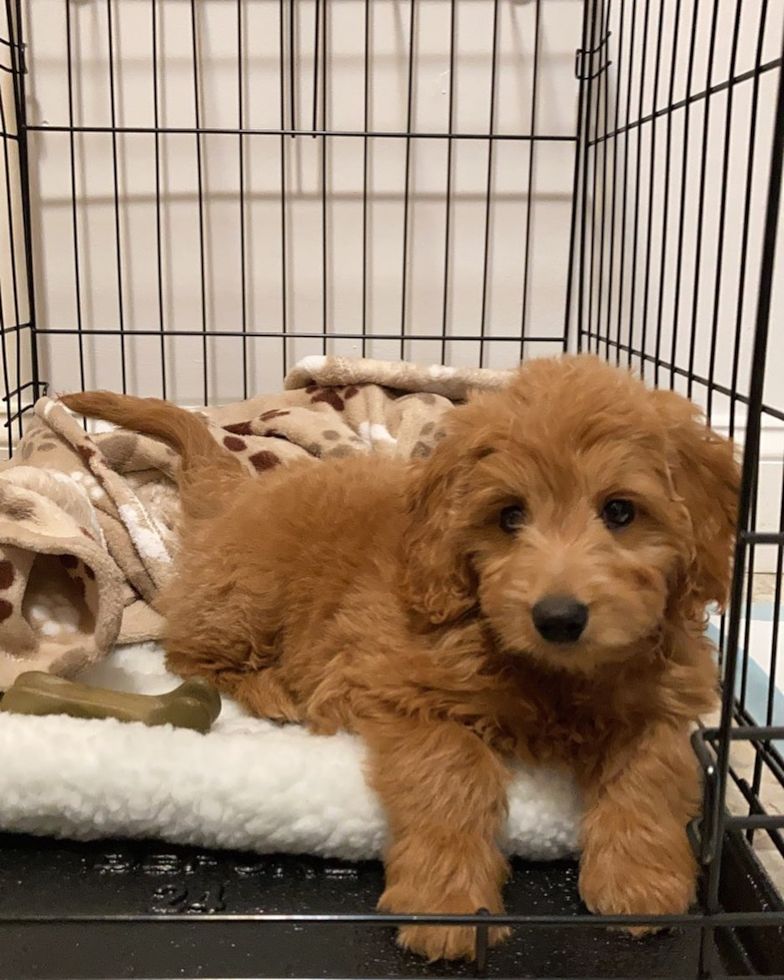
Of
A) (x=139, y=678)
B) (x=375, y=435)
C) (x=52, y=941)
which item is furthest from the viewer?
(x=375, y=435)

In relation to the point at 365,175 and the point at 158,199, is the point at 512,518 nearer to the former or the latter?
the point at 365,175

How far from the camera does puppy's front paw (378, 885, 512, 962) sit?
98cm

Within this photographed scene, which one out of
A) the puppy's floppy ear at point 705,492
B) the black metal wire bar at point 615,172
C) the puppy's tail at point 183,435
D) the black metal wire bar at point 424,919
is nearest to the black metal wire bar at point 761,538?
the puppy's floppy ear at point 705,492

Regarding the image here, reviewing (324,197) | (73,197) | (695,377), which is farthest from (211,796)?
(73,197)

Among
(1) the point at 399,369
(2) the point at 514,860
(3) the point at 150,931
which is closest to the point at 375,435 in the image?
(1) the point at 399,369

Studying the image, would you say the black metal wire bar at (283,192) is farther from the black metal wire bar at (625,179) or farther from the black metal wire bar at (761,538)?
the black metal wire bar at (761,538)

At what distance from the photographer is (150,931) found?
1044 millimetres

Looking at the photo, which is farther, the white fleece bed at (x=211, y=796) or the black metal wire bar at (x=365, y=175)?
the black metal wire bar at (x=365, y=175)

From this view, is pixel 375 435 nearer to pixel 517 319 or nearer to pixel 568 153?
pixel 517 319

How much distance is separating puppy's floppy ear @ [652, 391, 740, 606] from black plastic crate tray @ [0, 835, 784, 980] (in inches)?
13.7

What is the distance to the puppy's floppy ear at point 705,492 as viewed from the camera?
1.09 meters

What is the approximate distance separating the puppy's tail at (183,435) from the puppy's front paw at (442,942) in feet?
3.18

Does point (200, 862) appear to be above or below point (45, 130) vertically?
below

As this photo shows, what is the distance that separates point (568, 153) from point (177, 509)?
144cm
